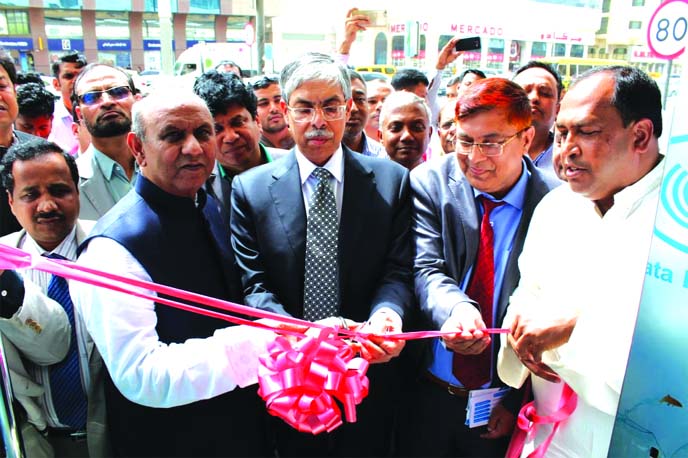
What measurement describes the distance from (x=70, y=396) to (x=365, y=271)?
1185 mm

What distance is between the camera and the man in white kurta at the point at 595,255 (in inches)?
55.8

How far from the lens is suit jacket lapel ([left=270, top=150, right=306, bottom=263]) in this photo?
6.41ft

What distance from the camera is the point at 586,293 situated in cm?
152

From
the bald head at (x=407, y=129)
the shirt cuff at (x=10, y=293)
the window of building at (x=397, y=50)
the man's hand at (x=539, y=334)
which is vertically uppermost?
the window of building at (x=397, y=50)

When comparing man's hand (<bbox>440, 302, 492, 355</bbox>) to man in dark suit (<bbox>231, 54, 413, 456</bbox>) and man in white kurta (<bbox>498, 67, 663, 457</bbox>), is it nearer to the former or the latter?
man in white kurta (<bbox>498, 67, 663, 457</bbox>)

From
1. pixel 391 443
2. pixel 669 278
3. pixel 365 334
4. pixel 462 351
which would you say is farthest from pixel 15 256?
pixel 391 443

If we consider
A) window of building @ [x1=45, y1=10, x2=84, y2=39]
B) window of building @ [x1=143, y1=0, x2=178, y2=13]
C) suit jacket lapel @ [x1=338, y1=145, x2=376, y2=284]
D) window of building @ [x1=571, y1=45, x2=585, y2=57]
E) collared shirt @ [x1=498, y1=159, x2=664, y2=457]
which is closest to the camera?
collared shirt @ [x1=498, y1=159, x2=664, y2=457]

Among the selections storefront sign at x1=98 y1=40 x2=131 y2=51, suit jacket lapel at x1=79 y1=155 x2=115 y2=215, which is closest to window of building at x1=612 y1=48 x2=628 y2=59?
suit jacket lapel at x1=79 y1=155 x2=115 y2=215

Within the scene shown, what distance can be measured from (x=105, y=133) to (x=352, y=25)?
2.17 m

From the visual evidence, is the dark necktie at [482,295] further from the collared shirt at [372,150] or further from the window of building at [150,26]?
the window of building at [150,26]

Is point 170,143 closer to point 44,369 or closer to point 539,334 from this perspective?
point 44,369

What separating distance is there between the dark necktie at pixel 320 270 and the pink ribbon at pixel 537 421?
78 cm

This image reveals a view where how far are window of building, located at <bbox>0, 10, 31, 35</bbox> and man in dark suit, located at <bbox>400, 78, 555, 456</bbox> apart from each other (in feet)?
119

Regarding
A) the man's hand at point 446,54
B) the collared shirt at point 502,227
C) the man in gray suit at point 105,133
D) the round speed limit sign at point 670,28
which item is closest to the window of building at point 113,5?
the man's hand at point 446,54
